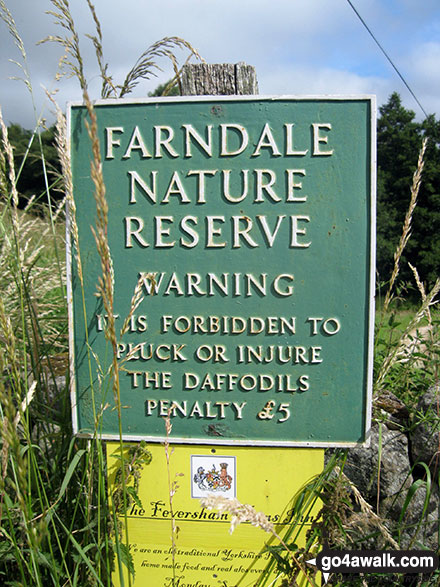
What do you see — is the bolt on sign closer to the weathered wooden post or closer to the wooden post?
the weathered wooden post

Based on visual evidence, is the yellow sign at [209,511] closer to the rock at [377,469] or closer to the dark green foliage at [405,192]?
the rock at [377,469]

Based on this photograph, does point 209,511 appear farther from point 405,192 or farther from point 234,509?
point 405,192

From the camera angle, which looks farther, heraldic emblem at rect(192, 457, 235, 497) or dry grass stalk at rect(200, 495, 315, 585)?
heraldic emblem at rect(192, 457, 235, 497)

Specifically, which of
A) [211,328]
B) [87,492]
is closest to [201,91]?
Result: [211,328]

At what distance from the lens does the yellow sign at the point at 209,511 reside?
2049mm

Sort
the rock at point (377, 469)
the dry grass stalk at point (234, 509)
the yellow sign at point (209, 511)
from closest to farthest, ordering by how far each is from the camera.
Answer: the dry grass stalk at point (234, 509) < the yellow sign at point (209, 511) < the rock at point (377, 469)

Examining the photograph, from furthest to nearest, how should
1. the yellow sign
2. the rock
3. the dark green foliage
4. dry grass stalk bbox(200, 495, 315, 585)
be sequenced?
the dark green foliage → the rock → the yellow sign → dry grass stalk bbox(200, 495, 315, 585)

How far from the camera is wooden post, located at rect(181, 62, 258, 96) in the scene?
6.74 feet

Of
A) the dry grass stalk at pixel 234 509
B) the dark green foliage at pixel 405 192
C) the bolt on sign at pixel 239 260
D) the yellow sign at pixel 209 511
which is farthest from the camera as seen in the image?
the dark green foliage at pixel 405 192

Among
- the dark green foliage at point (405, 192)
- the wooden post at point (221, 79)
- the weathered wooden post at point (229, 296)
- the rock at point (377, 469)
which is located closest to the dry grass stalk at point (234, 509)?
the weathered wooden post at point (229, 296)

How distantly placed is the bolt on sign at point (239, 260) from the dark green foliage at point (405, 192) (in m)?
19.1

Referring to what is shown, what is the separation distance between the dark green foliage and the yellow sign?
19.1 meters

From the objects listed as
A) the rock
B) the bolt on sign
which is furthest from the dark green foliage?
the bolt on sign

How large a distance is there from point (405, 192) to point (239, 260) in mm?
23863
